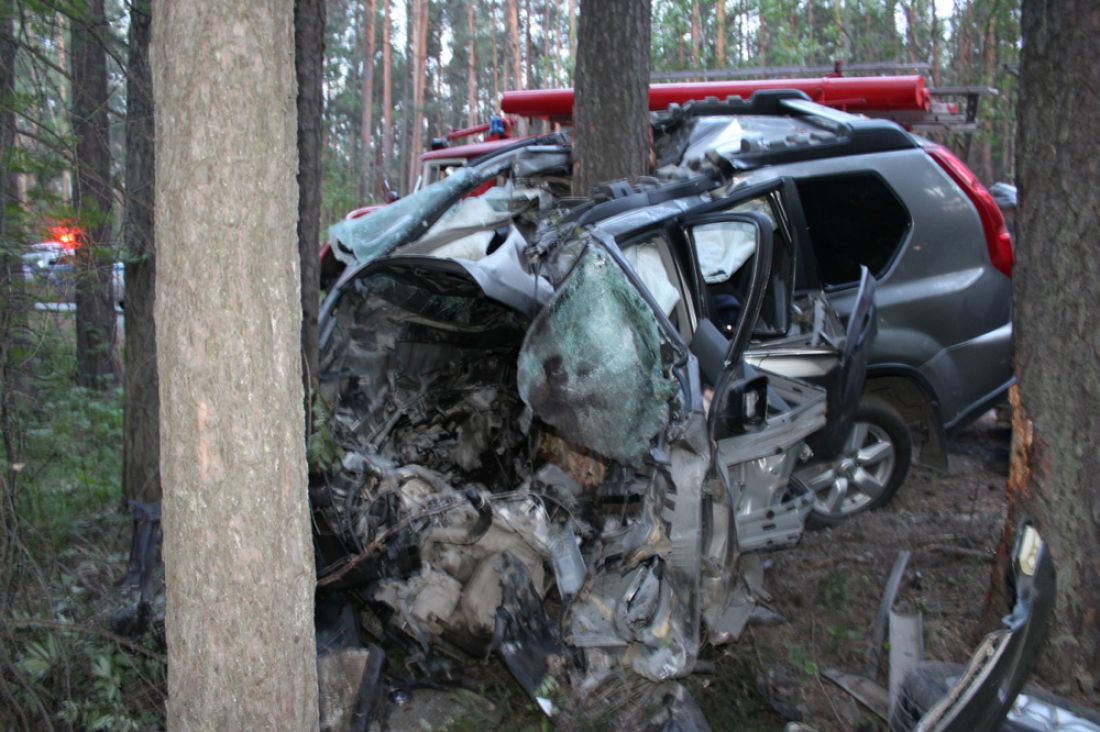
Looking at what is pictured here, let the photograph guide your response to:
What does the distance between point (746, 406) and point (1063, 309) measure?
127 cm

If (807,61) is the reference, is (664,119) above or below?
below

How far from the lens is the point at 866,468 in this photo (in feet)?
17.9

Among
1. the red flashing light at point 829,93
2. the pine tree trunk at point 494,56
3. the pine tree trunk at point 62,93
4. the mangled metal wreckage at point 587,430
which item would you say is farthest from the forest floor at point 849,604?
the pine tree trunk at point 494,56

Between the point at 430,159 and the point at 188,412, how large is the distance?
7818mm

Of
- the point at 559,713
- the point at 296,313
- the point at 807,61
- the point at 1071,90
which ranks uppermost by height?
the point at 807,61

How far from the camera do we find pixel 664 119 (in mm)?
6652

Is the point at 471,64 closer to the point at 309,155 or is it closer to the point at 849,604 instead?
the point at 309,155

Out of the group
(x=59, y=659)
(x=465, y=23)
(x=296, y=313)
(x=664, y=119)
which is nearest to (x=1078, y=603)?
(x=296, y=313)

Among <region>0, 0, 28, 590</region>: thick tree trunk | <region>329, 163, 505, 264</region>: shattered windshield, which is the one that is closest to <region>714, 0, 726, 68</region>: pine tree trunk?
<region>329, 163, 505, 264</region>: shattered windshield

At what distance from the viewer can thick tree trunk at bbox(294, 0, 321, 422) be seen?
4.34m

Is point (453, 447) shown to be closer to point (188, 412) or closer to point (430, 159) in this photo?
point (188, 412)

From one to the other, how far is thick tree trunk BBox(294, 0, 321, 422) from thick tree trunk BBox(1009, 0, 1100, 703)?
3022 millimetres

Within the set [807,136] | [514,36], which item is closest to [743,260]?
[807,136]

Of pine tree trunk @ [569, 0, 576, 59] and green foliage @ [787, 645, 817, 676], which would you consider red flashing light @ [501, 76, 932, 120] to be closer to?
green foliage @ [787, 645, 817, 676]
